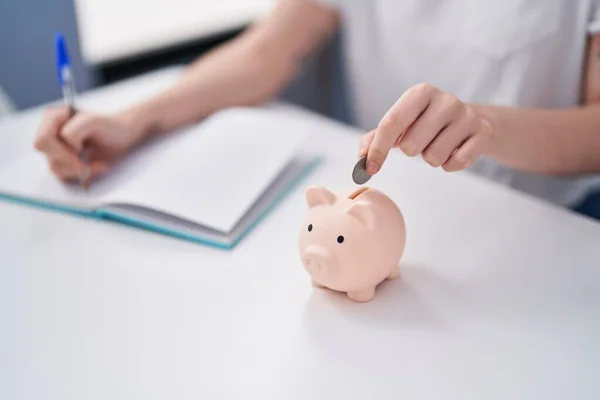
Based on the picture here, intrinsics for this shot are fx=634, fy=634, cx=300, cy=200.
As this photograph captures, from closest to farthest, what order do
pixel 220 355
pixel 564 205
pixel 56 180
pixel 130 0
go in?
pixel 220 355, pixel 56 180, pixel 564 205, pixel 130 0

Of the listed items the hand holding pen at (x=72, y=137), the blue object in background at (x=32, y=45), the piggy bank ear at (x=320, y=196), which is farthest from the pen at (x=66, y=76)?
the blue object in background at (x=32, y=45)

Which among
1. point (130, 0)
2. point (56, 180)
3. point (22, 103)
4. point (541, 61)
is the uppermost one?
point (541, 61)

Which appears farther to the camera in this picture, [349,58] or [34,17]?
[34,17]

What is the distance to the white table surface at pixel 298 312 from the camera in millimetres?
495

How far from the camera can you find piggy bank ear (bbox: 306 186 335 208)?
56cm

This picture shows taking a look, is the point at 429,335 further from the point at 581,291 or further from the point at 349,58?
the point at 349,58

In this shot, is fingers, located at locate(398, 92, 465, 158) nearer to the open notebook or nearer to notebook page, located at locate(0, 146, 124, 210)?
the open notebook

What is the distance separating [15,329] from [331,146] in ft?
1.49

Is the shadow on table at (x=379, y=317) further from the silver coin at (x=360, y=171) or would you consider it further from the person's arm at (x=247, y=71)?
the person's arm at (x=247, y=71)

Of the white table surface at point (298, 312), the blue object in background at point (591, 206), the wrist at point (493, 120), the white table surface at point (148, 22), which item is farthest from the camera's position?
the white table surface at point (148, 22)

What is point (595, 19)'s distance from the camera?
0.76 m

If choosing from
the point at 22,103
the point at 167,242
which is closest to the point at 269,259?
the point at 167,242

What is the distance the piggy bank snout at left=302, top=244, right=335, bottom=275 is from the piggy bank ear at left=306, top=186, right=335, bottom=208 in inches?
1.7

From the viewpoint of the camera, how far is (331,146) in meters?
0.85
